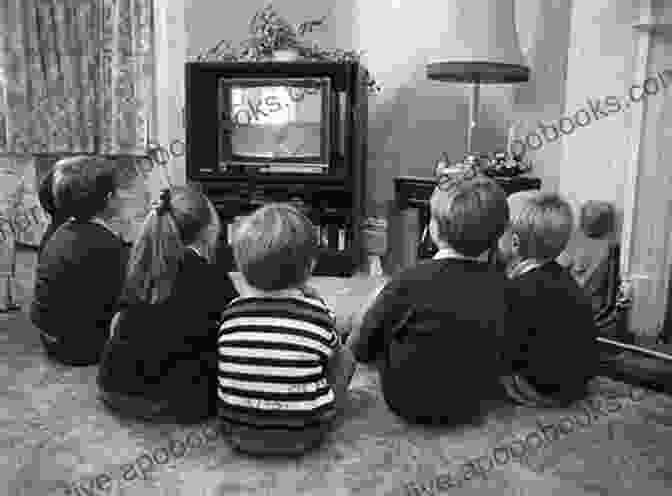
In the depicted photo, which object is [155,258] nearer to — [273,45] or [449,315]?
[449,315]

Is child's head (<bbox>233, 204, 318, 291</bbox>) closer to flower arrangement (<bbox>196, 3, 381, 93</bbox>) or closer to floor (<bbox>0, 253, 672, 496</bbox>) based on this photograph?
floor (<bbox>0, 253, 672, 496</bbox>)

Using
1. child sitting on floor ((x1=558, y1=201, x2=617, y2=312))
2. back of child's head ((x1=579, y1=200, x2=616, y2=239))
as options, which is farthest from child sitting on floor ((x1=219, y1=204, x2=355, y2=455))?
back of child's head ((x1=579, y1=200, x2=616, y2=239))

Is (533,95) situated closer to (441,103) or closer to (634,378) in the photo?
(441,103)

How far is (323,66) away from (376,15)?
2.31 ft

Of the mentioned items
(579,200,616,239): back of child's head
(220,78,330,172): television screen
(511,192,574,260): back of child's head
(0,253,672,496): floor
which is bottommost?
(0,253,672,496): floor

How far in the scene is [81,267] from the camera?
201 centimetres

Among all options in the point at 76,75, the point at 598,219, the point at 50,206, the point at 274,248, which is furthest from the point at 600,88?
the point at 76,75

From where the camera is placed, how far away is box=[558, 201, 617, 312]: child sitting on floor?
259 cm

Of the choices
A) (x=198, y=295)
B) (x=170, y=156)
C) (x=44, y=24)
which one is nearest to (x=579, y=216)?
(x=198, y=295)

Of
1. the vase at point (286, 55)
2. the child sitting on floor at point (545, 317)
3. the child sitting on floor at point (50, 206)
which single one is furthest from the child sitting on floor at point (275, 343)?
the vase at point (286, 55)

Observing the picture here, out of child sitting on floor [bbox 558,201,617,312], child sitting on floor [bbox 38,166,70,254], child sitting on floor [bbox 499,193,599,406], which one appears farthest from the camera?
child sitting on floor [bbox 558,201,617,312]

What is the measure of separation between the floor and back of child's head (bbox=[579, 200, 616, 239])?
2.85 ft

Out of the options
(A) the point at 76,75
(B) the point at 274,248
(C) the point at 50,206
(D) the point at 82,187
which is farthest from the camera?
(A) the point at 76,75

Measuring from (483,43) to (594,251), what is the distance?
106 centimetres
